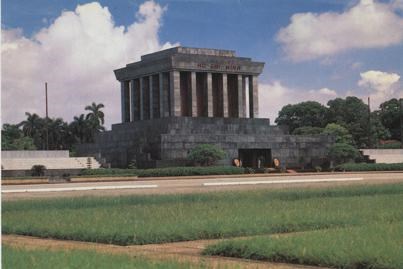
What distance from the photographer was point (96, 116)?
3903 inches

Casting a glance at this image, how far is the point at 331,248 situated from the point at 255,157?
48.2 meters

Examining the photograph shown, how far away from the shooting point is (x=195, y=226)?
36.7 ft

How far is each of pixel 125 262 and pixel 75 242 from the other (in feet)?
9.56

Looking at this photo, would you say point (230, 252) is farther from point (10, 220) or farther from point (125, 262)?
point (10, 220)

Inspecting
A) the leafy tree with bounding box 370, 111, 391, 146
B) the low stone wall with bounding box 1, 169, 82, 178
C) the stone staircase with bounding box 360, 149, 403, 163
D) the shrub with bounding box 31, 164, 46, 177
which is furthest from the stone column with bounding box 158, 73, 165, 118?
the leafy tree with bounding box 370, 111, 391, 146

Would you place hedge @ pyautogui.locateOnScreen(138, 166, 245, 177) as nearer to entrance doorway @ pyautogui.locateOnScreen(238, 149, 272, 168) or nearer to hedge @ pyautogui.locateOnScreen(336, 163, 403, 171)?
hedge @ pyautogui.locateOnScreen(336, 163, 403, 171)

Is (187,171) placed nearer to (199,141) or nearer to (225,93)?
(199,141)

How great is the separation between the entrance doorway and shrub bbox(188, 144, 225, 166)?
5.63 m

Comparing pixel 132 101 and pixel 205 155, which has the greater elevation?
pixel 132 101

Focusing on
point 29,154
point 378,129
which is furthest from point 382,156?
point 378,129

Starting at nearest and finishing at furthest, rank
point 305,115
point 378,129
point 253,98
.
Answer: point 253,98 < point 378,129 < point 305,115

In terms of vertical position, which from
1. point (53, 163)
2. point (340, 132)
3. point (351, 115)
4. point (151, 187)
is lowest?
point (151, 187)

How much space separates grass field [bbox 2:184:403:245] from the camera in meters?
10.6


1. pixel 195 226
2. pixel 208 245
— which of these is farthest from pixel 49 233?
pixel 208 245
